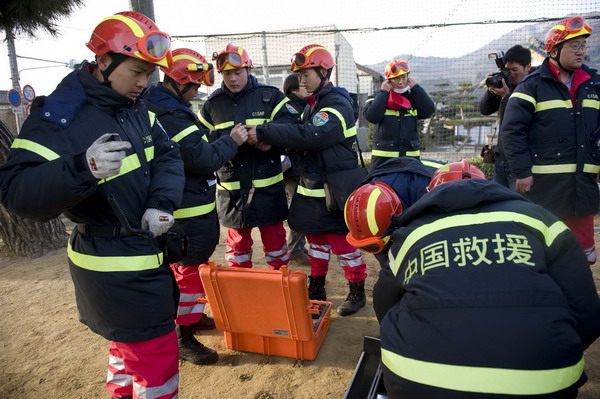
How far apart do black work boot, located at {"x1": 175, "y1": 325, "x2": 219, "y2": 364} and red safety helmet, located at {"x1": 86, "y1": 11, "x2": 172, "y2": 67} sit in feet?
6.45

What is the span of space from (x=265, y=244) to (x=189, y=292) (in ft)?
2.93

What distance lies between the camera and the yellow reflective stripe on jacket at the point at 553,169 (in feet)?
10.8

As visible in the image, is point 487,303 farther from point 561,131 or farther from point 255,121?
point 561,131

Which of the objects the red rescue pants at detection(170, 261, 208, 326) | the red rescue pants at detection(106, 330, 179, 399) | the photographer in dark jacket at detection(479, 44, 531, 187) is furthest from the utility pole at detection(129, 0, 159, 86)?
the photographer in dark jacket at detection(479, 44, 531, 187)

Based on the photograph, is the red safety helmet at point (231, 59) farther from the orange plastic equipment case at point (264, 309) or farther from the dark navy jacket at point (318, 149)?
the orange plastic equipment case at point (264, 309)

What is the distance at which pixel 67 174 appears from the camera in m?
1.54

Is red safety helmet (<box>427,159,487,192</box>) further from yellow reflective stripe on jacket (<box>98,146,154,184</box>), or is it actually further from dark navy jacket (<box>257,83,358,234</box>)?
dark navy jacket (<box>257,83,358,234</box>)

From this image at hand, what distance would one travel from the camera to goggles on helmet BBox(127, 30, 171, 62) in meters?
1.82

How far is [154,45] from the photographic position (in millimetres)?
1856

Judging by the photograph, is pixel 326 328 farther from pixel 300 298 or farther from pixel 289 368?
pixel 300 298

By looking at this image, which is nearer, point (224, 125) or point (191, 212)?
point (191, 212)

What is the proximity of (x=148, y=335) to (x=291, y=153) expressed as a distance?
211cm

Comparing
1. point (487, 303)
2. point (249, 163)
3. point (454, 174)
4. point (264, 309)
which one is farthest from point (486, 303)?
point (249, 163)

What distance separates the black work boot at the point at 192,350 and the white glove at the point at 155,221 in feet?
4.39
